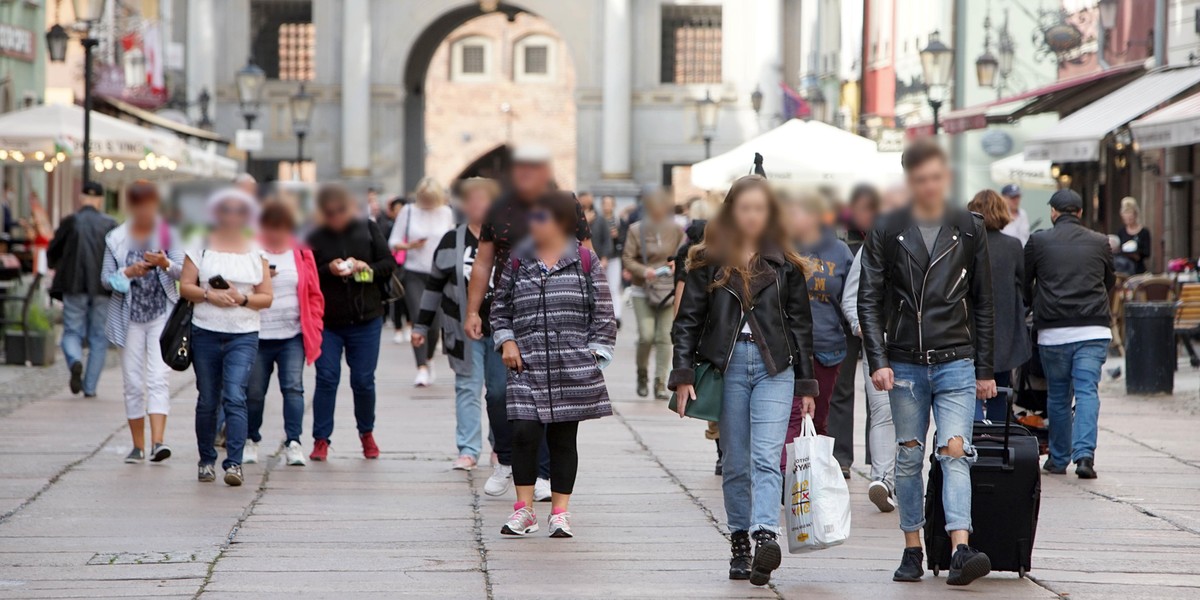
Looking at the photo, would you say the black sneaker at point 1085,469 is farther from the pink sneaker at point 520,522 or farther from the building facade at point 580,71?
the building facade at point 580,71

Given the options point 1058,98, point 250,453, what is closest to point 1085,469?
point 250,453

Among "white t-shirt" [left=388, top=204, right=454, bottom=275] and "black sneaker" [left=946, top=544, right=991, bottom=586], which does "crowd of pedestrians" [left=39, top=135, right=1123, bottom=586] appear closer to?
"black sneaker" [left=946, top=544, right=991, bottom=586]

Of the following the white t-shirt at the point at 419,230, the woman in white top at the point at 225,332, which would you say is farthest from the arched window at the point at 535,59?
the woman in white top at the point at 225,332

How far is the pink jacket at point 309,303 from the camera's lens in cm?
1112

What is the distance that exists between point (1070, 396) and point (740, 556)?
4.56m

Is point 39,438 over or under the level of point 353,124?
under

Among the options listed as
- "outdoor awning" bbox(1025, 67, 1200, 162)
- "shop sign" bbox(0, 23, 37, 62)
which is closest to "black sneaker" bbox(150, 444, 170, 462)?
"outdoor awning" bbox(1025, 67, 1200, 162)

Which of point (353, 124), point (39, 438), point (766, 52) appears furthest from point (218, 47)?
point (39, 438)

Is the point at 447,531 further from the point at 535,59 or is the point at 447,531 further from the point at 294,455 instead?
the point at 535,59

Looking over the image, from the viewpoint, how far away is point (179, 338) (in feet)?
34.8

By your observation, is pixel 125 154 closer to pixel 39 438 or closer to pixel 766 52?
pixel 39 438

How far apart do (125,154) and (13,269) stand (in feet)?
8.56

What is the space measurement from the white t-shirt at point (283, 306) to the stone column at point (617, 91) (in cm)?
3718

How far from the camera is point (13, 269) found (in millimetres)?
20453
